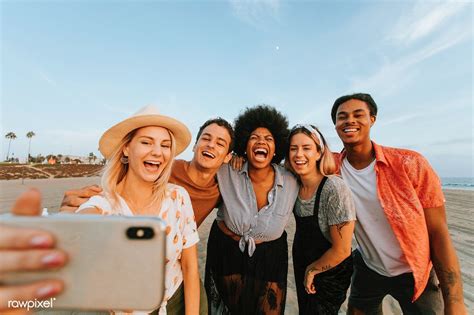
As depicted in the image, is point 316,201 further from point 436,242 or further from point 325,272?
point 436,242

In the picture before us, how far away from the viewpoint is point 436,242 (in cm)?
267

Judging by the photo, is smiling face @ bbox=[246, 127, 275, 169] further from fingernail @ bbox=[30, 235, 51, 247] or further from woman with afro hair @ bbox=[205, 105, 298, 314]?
fingernail @ bbox=[30, 235, 51, 247]

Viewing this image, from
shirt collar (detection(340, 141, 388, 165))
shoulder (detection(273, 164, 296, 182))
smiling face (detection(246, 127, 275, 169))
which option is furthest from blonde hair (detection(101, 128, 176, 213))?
shirt collar (detection(340, 141, 388, 165))

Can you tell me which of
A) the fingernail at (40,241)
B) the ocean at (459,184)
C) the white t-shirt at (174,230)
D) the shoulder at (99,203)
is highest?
the fingernail at (40,241)

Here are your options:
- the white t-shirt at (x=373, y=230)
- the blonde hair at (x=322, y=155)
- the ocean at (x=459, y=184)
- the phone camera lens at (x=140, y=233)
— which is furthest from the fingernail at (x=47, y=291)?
the ocean at (x=459, y=184)

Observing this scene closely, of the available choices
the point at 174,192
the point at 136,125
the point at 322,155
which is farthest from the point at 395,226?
the point at 136,125

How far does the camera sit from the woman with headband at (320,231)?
8.54 ft

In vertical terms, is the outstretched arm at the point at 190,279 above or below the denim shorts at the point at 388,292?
above

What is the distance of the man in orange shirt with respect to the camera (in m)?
2.64

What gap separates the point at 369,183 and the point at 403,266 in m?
1.10

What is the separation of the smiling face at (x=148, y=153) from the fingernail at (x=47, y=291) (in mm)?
1278

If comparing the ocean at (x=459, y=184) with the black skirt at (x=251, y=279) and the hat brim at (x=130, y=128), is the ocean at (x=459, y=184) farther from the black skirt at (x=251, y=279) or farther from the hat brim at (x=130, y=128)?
the hat brim at (x=130, y=128)

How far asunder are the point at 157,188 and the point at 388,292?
325 centimetres

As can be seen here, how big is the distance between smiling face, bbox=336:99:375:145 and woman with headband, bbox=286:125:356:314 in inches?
14.2
